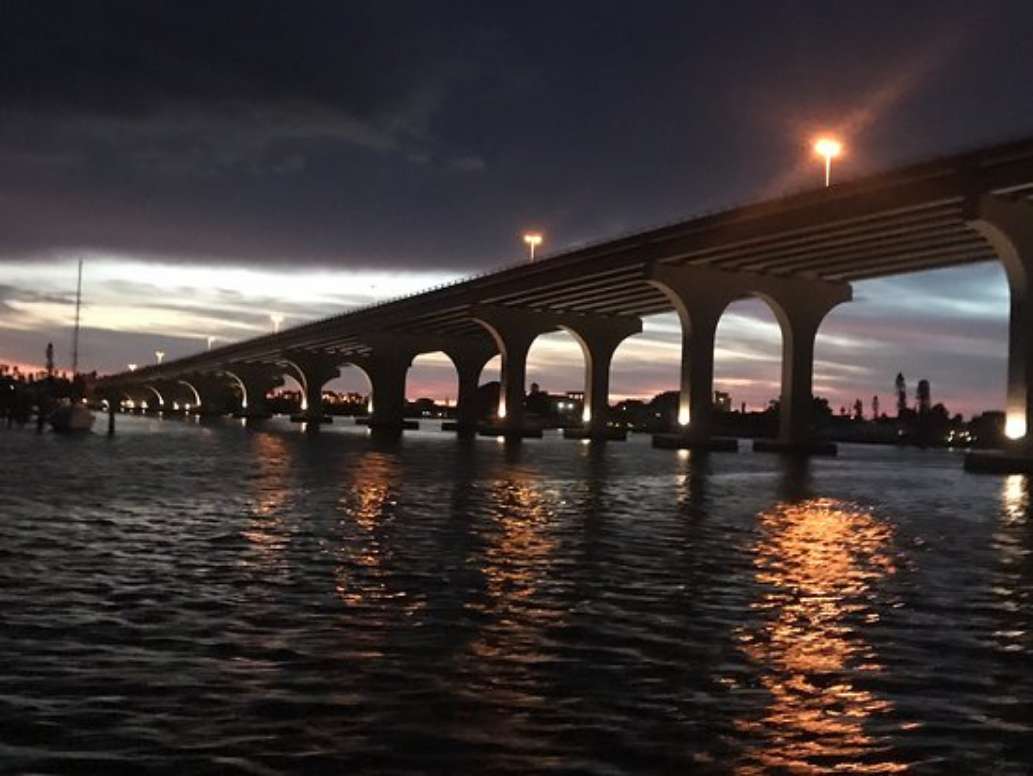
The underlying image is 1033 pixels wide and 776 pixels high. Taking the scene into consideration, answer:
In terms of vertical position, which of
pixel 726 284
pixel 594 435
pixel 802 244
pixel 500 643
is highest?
pixel 802 244

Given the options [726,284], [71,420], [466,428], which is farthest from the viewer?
[466,428]

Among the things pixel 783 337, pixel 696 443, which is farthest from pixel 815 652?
pixel 783 337

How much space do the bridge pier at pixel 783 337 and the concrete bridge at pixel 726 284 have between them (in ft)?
0.33

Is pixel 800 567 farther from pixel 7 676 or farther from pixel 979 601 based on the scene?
pixel 7 676

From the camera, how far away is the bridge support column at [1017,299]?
5206 cm

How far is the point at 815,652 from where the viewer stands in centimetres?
1102

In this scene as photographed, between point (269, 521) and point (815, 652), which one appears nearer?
point (815, 652)

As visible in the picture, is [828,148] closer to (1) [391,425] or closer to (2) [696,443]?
(2) [696,443]

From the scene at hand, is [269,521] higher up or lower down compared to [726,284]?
lower down

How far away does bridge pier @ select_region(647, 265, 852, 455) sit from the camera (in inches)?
3187

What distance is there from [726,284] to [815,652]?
72085 mm

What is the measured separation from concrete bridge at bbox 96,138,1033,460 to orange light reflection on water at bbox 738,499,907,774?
3550cm

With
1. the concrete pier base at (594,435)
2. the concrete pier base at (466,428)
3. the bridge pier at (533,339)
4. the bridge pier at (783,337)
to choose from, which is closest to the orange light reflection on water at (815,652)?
the bridge pier at (783,337)

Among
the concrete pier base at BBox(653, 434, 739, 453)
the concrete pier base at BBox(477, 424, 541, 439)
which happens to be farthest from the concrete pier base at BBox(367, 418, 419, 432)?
the concrete pier base at BBox(653, 434, 739, 453)
